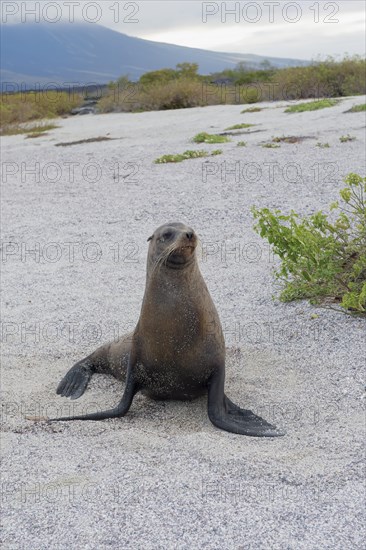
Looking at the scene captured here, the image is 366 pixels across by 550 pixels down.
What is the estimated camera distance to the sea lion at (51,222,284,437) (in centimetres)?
443

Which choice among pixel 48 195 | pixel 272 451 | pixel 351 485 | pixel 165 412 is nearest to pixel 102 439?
pixel 165 412

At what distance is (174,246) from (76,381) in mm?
1499

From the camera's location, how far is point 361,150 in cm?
1233

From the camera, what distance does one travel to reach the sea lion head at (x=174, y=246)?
13.9 ft

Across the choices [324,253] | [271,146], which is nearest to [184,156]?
[271,146]

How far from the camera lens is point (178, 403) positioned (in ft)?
15.5

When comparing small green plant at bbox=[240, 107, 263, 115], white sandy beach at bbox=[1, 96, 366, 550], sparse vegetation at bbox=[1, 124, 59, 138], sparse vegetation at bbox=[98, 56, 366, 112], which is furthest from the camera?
sparse vegetation at bbox=[98, 56, 366, 112]

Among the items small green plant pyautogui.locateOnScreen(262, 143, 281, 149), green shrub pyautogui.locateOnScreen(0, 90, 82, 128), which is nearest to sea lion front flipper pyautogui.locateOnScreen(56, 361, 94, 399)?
small green plant pyautogui.locateOnScreen(262, 143, 281, 149)

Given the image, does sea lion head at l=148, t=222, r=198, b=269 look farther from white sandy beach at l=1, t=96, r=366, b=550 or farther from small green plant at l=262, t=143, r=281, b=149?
small green plant at l=262, t=143, r=281, b=149

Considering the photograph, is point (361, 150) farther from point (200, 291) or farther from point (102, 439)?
point (102, 439)

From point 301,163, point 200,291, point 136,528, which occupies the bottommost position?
point 136,528

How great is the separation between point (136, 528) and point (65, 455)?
83 centimetres

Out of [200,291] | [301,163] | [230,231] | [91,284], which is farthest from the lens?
[301,163]

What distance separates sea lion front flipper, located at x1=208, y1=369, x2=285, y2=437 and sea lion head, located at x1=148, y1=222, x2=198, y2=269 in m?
0.69
